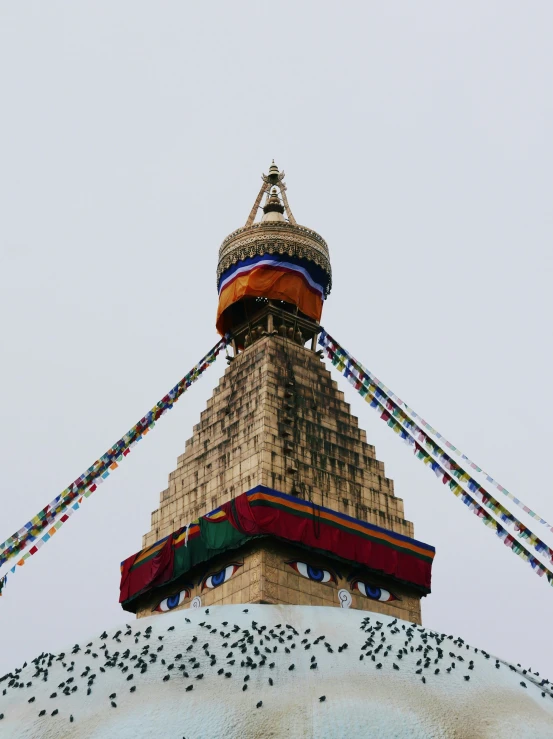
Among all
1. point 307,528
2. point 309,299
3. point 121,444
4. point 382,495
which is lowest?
point 307,528

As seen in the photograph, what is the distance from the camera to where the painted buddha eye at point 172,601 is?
18.7 metres

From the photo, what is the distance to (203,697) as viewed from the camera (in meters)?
11.7

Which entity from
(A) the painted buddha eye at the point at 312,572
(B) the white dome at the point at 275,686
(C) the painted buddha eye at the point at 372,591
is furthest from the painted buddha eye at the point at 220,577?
Answer: (B) the white dome at the point at 275,686

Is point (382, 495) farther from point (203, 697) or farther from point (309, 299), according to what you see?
point (203, 697)

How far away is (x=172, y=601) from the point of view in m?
18.9

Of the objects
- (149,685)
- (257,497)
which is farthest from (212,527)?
(149,685)

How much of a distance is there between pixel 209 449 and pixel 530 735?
10.1m

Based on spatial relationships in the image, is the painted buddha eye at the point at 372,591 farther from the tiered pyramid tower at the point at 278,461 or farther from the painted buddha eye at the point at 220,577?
the painted buddha eye at the point at 220,577

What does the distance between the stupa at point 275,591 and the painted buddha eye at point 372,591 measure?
36 millimetres

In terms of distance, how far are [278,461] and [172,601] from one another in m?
3.21

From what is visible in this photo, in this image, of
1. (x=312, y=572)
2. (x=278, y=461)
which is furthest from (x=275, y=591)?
(x=278, y=461)

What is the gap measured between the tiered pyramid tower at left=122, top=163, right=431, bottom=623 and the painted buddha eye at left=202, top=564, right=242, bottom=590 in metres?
0.02

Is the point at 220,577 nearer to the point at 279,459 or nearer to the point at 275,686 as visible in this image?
the point at 279,459

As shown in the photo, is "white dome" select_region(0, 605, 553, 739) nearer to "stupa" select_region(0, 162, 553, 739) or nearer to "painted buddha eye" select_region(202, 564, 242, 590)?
"stupa" select_region(0, 162, 553, 739)
